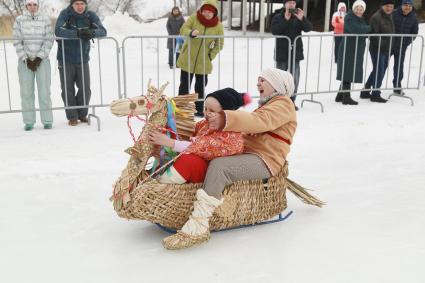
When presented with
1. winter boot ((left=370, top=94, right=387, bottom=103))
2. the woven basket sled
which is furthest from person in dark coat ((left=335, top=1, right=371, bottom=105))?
the woven basket sled

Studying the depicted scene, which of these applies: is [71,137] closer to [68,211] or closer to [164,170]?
[68,211]

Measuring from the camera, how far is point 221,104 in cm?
324

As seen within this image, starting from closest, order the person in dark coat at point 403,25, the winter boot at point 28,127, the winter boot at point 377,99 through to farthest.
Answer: the winter boot at point 28,127
the winter boot at point 377,99
the person in dark coat at point 403,25

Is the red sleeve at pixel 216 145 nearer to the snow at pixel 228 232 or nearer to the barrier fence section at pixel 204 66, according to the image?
the snow at pixel 228 232

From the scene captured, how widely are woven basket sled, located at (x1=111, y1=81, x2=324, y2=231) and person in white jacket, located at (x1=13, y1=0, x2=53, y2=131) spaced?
3315mm

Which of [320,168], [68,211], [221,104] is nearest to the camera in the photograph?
[221,104]

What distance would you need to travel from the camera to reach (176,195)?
3.25 metres

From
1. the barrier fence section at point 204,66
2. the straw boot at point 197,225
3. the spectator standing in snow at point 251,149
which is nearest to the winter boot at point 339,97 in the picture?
the barrier fence section at point 204,66

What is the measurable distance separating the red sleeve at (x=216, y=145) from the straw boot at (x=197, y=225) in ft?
0.84

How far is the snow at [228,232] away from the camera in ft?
9.89

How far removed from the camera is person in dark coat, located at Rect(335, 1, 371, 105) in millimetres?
8039

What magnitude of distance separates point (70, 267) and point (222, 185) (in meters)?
1.01

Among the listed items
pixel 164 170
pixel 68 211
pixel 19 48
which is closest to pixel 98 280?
pixel 164 170

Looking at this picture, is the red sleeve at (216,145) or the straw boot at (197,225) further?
the red sleeve at (216,145)
